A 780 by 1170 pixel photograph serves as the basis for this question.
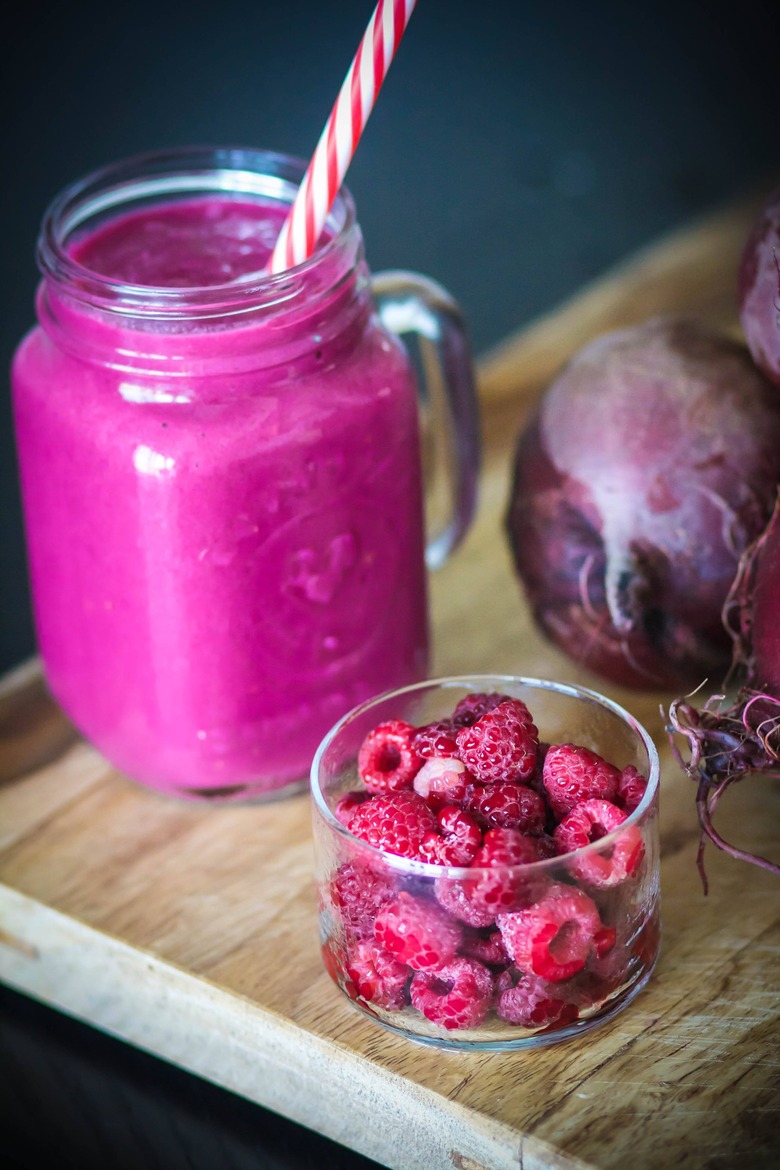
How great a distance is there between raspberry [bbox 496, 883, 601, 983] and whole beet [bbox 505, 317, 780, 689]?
31 cm

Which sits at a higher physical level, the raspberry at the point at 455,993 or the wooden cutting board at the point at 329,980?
the raspberry at the point at 455,993

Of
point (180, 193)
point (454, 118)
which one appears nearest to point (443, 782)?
point (180, 193)

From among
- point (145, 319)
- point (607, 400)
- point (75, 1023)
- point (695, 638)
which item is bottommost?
point (75, 1023)

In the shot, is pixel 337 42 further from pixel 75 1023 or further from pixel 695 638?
pixel 75 1023

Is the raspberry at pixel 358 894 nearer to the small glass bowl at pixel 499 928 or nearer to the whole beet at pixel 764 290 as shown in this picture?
the small glass bowl at pixel 499 928

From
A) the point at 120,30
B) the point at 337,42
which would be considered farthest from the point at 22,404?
the point at 337,42

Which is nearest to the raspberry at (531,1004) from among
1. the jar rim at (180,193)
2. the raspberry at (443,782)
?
the raspberry at (443,782)

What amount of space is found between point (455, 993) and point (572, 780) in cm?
13

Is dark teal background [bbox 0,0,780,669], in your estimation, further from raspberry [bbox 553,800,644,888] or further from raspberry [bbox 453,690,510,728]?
raspberry [bbox 553,800,644,888]

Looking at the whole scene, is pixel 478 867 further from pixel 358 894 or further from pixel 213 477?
pixel 213 477

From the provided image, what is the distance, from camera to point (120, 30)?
1.77 meters

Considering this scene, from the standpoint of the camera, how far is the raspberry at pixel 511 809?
782 millimetres

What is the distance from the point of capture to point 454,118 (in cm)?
214

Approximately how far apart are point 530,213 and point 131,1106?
1.63 m
